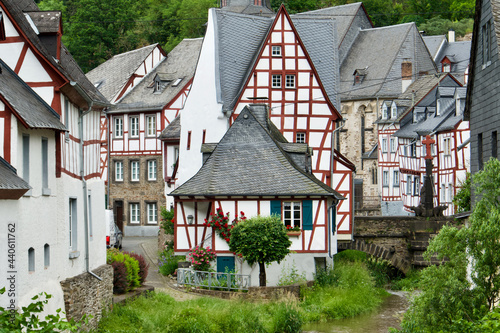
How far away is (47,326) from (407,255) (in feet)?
89.5

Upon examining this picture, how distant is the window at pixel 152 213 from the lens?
4897cm

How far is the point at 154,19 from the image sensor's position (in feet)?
247

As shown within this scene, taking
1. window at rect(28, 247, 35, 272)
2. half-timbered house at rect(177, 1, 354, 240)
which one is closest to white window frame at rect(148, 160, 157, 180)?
half-timbered house at rect(177, 1, 354, 240)

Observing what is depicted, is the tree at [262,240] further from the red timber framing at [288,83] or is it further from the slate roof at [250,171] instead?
the red timber framing at [288,83]

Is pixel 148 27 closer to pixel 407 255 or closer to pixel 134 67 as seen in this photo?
pixel 134 67

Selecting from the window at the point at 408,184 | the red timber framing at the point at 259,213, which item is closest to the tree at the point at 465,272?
the red timber framing at the point at 259,213

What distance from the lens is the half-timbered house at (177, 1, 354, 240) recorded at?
119ft

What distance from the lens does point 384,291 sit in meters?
34.7

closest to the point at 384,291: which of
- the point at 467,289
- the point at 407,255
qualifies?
the point at 407,255

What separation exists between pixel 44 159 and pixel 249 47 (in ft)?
67.6

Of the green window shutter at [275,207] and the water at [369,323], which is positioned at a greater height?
the green window shutter at [275,207]

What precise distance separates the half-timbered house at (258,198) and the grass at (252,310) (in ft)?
3.77

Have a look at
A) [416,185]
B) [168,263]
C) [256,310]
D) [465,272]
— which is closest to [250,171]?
[168,263]

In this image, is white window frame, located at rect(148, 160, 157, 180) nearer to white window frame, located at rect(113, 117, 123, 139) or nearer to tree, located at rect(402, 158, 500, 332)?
white window frame, located at rect(113, 117, 123, 139)
